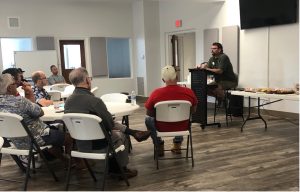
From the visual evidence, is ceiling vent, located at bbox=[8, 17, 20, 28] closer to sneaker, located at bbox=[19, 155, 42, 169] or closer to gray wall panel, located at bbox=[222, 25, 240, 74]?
gray wall panel, located at bbox=[222, 25, 240, 74]

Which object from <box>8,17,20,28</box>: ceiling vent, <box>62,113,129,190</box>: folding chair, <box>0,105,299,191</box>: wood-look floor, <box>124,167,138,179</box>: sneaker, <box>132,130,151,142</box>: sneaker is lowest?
<box>0,105,299,191</box>: wood-look floor

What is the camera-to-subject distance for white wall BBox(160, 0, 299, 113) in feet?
21.7

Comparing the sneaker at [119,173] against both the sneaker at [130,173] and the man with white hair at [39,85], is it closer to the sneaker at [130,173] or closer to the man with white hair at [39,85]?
the sneaker at [130,173]

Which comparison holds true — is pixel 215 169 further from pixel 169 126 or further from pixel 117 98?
pixel 117 98

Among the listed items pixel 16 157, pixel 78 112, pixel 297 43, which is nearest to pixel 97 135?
pixel 78 112

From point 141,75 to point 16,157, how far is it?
7.09 meters

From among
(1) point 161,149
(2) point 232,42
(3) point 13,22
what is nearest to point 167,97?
(1) point 161,149

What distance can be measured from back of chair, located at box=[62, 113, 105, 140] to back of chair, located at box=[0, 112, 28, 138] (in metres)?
0.47

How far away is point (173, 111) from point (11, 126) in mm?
1669

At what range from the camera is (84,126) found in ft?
9.76

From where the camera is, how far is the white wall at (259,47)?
6617mm

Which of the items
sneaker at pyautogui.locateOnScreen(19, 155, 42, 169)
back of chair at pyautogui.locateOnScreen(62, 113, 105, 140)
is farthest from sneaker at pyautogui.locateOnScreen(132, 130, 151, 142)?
sneaker at pyautogui.locateOnScreen(19, 155, 42, 169)

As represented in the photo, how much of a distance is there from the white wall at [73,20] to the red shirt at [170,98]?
644 centimetres

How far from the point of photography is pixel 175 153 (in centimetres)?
455
